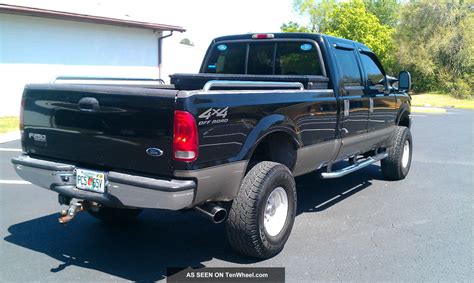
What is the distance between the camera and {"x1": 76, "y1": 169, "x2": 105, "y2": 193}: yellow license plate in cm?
375

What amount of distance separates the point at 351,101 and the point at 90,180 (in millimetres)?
3281

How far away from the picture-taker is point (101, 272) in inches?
155

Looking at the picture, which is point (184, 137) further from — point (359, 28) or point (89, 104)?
point (359, 28)

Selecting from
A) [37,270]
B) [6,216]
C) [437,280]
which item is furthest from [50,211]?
[437,280]

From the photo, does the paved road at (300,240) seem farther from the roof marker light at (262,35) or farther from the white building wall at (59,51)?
the white building wall at (59,51)

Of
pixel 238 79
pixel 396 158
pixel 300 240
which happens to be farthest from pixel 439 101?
pixel 300 240

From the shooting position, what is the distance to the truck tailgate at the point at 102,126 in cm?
352

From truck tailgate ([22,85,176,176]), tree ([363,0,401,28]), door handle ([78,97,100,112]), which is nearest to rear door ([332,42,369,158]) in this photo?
truck tailgate ([22,85,176,176])

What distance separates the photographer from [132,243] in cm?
461

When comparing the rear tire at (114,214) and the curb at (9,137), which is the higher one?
the rear tire at (114,214)

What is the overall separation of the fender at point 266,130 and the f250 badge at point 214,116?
0.36 meters

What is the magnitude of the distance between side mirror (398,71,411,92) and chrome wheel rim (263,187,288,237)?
154 inches

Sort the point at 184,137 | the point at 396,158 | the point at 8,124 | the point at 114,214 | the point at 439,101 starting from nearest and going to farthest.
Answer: the point at 184,137
the point at 114,214
the point at 396,158
the point at 8,124
the point at 439,101

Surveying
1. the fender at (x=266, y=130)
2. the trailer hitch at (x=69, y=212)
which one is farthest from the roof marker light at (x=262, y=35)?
the trailer hitch at (x=69, y=212)
